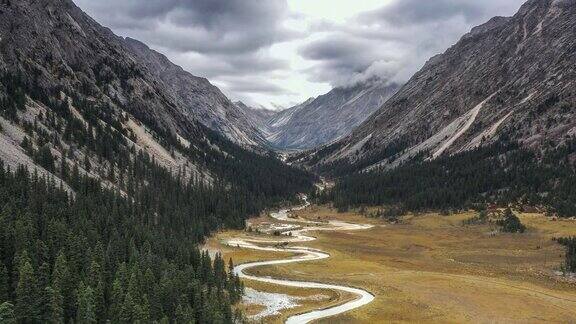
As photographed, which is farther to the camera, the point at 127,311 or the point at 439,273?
the point at 439,273

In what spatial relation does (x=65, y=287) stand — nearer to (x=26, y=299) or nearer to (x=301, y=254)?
(x=26, y=299)

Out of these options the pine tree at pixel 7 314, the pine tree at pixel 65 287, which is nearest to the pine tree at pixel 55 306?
the pine tree at pixel 65 287

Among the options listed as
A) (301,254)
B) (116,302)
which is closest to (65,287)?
(116,302)

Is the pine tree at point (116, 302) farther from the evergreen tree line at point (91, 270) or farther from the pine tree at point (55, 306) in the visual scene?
the pine tree at point (55, 306)

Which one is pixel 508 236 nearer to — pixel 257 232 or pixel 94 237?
pixel 257 232

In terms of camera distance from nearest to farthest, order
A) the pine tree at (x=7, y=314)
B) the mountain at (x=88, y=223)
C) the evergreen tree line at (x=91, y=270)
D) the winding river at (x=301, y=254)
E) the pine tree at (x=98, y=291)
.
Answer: the pine tree at (x=7, y=314)
the evergreen tree line at (x=91, y=270)
the mountain at (x=88, y=223)
the pine tree at (x=98, y=291)
the winding river at (x=301, y=254)
